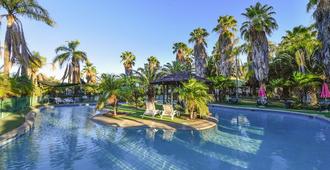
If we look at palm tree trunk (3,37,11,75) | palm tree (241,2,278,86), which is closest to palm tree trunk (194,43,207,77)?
palm tree (241,2,278,86)

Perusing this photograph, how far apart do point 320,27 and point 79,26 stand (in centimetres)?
2616

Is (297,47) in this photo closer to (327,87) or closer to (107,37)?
(327,87)

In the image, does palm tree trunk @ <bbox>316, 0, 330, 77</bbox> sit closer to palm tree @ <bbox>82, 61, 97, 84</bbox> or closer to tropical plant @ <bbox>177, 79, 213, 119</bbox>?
tropical plant @ <bbox>177, 79, 213, 119</bbox>

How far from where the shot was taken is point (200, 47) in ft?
137

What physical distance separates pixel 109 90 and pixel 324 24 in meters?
20.0

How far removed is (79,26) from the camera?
29.7 meters

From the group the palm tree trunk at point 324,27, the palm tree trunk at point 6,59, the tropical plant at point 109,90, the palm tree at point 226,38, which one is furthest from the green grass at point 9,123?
the palm tree at point 226,38

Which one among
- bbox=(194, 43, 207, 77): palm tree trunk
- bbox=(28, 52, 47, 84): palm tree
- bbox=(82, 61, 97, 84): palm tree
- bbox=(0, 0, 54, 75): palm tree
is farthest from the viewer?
bbox=(82, 61, 97, 84): palm tree

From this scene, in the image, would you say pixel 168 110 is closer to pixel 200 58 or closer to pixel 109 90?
pixel 109 90

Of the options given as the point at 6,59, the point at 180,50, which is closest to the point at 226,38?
the point at 180,50

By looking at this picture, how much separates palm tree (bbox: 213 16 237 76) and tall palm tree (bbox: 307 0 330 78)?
13.6 metres

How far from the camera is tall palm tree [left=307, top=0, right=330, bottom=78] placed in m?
21.8

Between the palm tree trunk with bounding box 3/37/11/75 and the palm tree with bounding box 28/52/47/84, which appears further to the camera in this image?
the palm tree with bounding box 28/52/47/84

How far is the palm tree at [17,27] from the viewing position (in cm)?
2044
